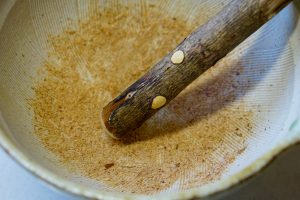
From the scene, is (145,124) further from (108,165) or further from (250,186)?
(250,186)

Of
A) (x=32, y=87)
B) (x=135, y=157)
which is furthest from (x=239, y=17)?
(x=32, y=87)

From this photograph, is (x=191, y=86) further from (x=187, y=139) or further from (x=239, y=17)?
(x=239, y=17)

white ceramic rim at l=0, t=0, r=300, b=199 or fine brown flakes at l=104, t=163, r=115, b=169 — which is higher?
fine brown flakes at l=104, t=163, r=115, b=169

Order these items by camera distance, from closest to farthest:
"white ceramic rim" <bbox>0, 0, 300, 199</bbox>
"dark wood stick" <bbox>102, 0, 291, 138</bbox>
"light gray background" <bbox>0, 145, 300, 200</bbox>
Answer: "white ceramic rim" <bbox>0, 0, 300, 199</bbox> → "dark wood stick" <bbox>102, 0, 291, 138</bbox> → "light gray background" <bbox>0, 145, 300, 200</bbox>

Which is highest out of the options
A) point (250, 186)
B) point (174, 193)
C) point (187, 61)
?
point (187, 61)

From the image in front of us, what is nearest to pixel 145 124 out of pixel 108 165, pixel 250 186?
pixel 108 165

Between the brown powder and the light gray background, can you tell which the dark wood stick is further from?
the light gray background

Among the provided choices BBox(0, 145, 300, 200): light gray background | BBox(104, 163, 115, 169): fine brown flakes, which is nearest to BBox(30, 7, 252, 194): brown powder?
BBox(104, 163, 115, 169): fine brown flakes
